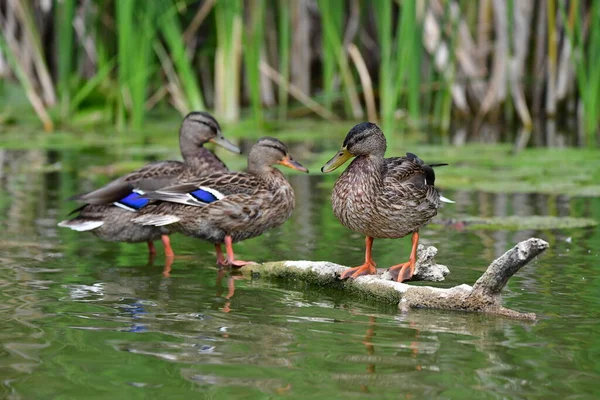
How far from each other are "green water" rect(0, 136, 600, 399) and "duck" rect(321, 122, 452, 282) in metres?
0.39

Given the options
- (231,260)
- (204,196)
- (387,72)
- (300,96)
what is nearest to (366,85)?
(300,96)

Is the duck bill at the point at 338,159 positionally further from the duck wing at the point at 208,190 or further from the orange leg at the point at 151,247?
the orange leg at the point at 151,247

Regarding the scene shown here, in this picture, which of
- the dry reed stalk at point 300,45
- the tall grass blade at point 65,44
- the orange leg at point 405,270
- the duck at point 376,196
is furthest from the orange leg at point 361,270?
the dry reed stalk at point 300,45

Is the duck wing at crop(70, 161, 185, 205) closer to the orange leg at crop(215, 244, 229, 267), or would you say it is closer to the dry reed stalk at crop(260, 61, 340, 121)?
the orange leg at crop(215, 244, 229, 267)

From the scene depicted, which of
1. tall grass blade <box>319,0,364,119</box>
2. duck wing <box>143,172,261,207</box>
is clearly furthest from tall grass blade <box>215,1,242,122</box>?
duck wing <box>143,172,261,207</box>

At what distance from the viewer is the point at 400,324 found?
4.70 m

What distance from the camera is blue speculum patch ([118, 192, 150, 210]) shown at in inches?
264

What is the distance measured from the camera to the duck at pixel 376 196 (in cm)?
556

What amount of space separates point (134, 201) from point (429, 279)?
222 centimetres

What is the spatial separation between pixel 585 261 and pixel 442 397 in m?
2.76

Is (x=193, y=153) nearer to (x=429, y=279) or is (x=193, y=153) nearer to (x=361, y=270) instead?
(x=361, y=270)

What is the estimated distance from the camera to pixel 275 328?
4.62 m

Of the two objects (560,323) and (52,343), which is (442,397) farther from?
(52,343)

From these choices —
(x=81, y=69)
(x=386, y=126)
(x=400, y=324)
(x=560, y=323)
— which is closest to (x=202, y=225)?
(x=400, y=324)
